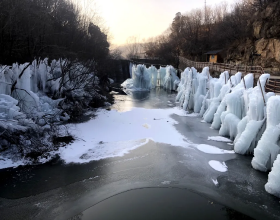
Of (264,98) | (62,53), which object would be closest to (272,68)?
(264,98)

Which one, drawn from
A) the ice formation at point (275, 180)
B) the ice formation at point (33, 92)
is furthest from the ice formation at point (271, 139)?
the ice formation at point (33, 92)

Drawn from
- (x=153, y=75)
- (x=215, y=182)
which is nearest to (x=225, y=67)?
(x=215, y=182)

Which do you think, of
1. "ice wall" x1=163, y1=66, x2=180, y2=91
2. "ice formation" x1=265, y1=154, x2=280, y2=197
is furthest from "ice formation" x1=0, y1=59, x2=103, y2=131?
"ice wall" x1=163, y1=66, x2=180, y2=91

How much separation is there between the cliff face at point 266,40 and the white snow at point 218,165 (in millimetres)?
17952

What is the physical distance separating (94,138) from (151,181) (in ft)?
14.8

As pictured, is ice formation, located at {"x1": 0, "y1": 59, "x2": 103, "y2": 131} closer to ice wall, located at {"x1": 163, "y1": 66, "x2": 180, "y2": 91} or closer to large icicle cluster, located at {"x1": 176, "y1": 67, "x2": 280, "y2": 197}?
large icicle cluster, located at {"x1": 176, "y1": 67, "x2": 280, "y2": 197}

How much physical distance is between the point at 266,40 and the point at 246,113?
18.5 meters

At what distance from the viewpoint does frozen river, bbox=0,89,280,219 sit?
5758mm

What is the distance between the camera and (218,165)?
8.15 metres

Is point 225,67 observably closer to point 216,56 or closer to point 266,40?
point 266,40

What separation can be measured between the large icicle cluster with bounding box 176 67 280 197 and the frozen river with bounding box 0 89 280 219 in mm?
564

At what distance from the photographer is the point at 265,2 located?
26688 mm

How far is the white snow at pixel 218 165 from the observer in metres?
7.86

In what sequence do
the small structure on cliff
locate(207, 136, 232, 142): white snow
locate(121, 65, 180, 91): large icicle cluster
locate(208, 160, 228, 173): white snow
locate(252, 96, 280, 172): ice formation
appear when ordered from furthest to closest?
the small structure on cliff
locate(121, 65, 180, 91): large icicle cluster
locate(207, 136, 232, 142): white snow
locate(208, 160, 228, 173): white snow
locate(252, 96, 280, 172): ice formation
